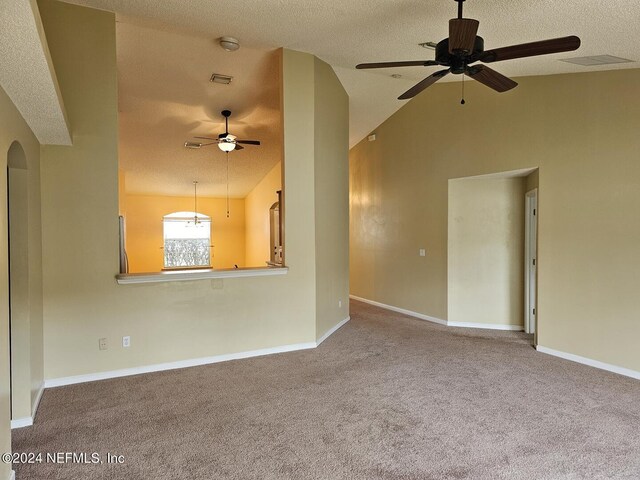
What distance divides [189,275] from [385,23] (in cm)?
305

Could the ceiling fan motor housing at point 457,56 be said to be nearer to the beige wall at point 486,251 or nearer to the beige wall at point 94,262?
the beige wall at point 486,251

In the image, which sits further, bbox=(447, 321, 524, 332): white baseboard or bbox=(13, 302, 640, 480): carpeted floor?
bbox=(447, 321, 524, 332): white baseboard

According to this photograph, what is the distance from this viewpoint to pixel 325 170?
15.9 ft

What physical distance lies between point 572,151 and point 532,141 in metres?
0.49

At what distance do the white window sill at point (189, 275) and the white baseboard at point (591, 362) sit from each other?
10.3 feet

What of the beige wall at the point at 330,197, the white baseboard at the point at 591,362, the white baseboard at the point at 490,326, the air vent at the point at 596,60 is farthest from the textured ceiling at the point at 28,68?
the white baseboard at the point at 490,326

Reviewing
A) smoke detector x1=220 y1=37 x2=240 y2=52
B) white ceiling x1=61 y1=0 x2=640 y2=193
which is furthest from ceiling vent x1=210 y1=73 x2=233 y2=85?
smoke detector x1=220 y1=37 x2=240 y2=52

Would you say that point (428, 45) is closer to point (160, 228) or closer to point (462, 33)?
point (462, 33)

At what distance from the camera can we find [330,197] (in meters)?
5.06

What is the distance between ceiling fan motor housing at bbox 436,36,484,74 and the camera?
2.63 meters

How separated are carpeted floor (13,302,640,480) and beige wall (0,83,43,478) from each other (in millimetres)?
277

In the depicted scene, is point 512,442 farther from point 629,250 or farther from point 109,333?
point 109,333

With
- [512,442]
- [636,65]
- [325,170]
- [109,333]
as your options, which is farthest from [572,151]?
[109,333]

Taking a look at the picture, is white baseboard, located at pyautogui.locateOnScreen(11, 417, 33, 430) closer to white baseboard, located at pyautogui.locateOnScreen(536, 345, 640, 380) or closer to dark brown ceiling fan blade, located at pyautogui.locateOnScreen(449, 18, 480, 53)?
dark brown ceiling fan blade, located at pyautogui.locateOnScreen(449, 18, 480, 53)
